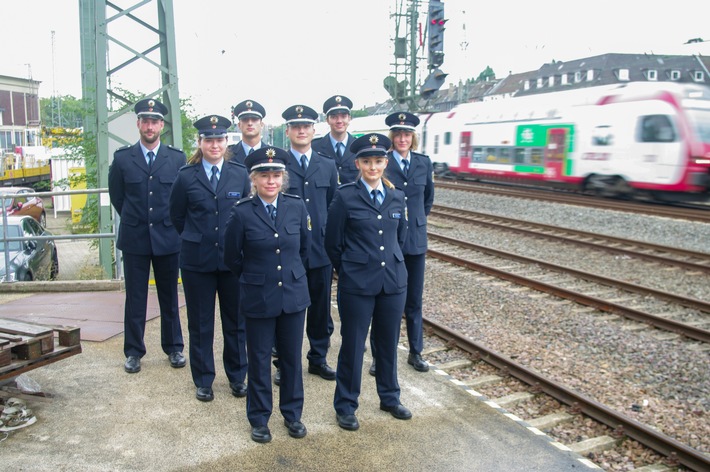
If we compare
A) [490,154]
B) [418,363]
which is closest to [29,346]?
[418,363]

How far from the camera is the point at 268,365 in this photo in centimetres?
446

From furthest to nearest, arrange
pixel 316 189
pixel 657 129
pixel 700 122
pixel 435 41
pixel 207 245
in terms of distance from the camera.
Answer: pixel 657 129 → pixel 700 122 → pixel 435 41 → pixel 316 189 → pixel 207 245

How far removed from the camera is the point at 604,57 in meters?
70.9

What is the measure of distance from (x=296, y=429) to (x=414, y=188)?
2.39 m

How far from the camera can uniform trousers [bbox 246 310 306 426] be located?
14.5 feet

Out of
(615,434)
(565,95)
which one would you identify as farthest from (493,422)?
(565,95)

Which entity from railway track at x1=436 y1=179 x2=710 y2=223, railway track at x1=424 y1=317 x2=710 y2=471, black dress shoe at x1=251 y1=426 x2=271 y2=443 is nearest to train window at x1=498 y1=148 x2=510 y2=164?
railway track at x1=436 y1=179 x2=710 y2=223

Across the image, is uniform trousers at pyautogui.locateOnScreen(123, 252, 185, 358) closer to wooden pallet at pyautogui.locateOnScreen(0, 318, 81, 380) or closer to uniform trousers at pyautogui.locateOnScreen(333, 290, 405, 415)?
wooden pallet at pyautogui.locateOnScreen(0, 318, 81, 380)

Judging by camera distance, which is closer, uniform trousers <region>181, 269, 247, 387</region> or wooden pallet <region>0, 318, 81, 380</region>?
wooden pallet <region>0, 318, 81, 380</region>

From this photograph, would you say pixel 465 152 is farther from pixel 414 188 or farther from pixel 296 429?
pixel 296 429

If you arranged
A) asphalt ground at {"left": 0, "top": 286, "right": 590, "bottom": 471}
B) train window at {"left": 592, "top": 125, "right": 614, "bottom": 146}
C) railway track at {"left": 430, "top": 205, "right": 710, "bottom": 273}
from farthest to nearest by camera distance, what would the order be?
train window at {"left": 592, "top": 125, "right": 614, "bottom": 146}, railway track at {"left": 430, "top": 205, "right": 710, "bottom": 273}, asphalt ground at {"left": 0, "top": 286, "right": 590, "bottom": 471}

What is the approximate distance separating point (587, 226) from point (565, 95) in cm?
839

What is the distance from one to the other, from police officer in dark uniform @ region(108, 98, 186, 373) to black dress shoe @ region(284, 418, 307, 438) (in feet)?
5.17

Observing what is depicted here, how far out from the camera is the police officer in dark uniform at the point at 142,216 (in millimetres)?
5480
